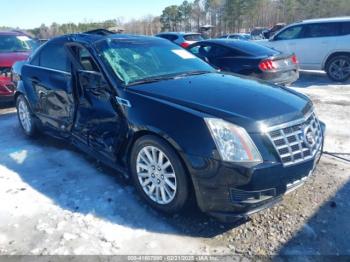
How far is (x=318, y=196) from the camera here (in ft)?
11.1

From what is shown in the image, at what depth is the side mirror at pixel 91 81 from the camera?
344cm

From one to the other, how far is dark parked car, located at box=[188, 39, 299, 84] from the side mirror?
356 centimetres

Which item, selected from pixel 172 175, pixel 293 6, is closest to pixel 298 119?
pixel 172 175

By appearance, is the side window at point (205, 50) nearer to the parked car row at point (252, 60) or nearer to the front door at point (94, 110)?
the parked car row at point (252, 60)

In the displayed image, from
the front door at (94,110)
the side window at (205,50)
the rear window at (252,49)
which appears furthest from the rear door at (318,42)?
the front door at (94,110)

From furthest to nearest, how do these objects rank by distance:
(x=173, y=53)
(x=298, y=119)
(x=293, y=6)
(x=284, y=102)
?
(x=293, y=6) < (x=173, y=53) < (x=284, y=102) < (x=298, y=119)

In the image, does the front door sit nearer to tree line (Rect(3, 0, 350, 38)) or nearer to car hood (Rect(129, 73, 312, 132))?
car hood (Rect(129, 73, 312, 132))

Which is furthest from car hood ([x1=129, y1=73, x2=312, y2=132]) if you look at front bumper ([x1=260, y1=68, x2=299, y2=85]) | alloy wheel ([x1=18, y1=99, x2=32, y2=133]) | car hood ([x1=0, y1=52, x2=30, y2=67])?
car hood ([x1=0, y1=52, x2=30, y2=67])

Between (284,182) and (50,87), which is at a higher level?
(50,87)

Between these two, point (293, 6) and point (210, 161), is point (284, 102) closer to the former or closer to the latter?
point (210, 161)

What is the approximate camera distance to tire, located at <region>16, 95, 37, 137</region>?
16.4 feet

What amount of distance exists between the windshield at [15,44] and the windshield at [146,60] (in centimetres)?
579

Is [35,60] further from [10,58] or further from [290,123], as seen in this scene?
[290,123]

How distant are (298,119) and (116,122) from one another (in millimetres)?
1675
